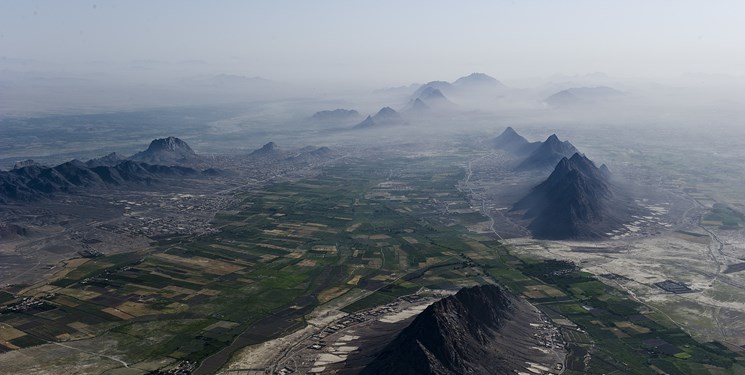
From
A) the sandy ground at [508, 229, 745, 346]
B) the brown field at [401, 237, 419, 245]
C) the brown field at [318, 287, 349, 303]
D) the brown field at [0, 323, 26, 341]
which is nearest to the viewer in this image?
the brown field at [0, 323, 26, 341]

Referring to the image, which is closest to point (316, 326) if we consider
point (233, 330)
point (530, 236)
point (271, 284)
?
point (233, 330)

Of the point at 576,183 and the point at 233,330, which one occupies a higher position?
the point at 576,183

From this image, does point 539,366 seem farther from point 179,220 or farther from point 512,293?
point 179,220

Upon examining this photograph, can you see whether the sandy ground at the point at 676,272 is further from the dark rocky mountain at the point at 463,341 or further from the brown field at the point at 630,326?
the dark rocky mountain at the point at 463,341

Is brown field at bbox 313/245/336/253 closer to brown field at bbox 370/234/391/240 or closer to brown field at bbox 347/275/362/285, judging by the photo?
brown field at bbox 370/234/391/240

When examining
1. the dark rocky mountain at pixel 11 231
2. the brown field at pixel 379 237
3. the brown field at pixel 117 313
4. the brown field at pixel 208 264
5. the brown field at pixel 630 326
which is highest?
the dark rocky mountain at pixel 11 231

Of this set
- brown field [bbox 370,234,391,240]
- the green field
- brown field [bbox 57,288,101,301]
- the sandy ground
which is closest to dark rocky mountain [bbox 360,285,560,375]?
the green field

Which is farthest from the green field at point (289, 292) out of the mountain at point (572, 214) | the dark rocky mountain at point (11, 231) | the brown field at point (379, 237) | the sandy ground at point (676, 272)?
A: the dark rocky mountain at point (11, 231)

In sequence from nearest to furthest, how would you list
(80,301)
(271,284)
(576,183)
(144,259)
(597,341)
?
(597,341) → (80,301) → (271,284) → (144,259) → (576,183)
